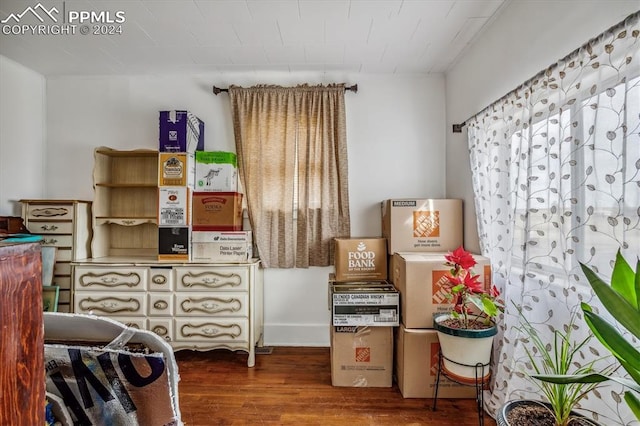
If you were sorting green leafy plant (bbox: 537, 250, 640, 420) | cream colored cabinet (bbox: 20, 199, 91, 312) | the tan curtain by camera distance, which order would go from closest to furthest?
green leafy plant (bbox: 537, 250, 640, 420) → cream colored cabinet (bbox: 20, 199, 91, 312) → the tan curtain

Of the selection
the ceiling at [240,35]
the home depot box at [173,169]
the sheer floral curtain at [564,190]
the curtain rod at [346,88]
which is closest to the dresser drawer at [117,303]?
the home depot box at [173,169]

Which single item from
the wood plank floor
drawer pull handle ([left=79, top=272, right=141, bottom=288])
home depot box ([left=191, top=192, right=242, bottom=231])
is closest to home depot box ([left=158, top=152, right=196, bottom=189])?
home depot box ([left=191, top=192, right=242, bottom=231])

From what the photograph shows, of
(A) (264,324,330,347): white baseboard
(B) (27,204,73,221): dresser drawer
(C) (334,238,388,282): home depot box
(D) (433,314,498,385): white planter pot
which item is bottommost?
(A) (264,324,330,347): white baseboard

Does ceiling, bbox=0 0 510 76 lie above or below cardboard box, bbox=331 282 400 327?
above

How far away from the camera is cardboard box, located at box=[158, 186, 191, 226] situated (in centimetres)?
255

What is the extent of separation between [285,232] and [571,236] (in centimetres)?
204

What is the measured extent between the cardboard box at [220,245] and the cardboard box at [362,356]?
98 centimetres

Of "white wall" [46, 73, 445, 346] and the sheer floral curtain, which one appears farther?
"white wall" [46, 73, 445, 346]

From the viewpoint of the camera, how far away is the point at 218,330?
2463mm

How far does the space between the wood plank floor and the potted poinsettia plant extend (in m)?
0.35

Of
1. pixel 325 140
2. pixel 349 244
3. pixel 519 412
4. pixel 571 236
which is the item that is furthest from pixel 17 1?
pixel 519 412

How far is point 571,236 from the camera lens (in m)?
1.33

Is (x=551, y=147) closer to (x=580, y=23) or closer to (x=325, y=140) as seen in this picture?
(x=580, y=23)

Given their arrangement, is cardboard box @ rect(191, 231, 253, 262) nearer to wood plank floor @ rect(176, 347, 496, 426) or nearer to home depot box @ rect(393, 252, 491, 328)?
wood plank floor @ rect(176, 347, 496, 426)
